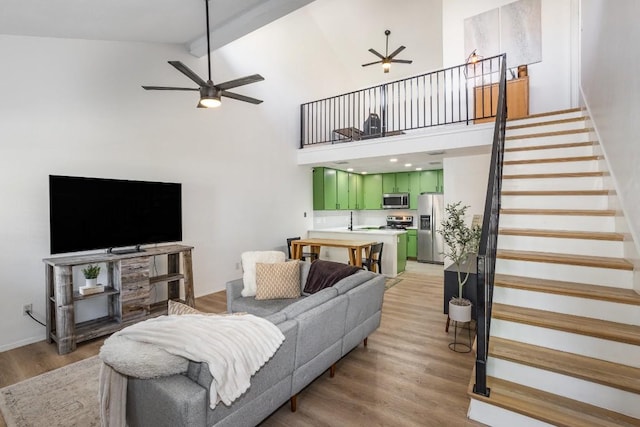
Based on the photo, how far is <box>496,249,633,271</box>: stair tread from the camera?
7.19 feet

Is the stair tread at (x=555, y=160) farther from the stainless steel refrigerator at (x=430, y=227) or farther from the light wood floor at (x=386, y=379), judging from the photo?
the stainless steel refrigerator at (x=430, y=227)

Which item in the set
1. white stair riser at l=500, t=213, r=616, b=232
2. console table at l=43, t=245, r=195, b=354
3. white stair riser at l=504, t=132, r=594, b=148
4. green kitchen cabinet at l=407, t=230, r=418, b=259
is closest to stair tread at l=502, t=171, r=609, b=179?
white stair riser at l=500, t=213, r=616, b=232

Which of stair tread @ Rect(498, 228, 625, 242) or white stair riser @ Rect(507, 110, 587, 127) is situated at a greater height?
white stair riser @ Rect(507, 110, 587, 127)

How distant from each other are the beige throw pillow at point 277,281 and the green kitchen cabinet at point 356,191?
480 cm

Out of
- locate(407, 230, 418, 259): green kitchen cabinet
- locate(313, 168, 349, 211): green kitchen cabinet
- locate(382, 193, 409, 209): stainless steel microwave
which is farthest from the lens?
locate(382, 193, 409, 209): stainless steel microwave

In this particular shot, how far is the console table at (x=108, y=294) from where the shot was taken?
3014 millimetres

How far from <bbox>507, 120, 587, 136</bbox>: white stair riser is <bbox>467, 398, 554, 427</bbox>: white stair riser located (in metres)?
3.42

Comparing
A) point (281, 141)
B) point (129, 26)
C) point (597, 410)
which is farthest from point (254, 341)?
point (281, 141)

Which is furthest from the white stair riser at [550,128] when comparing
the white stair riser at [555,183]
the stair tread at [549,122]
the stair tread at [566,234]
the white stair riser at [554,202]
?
the stair tread at [566,234]

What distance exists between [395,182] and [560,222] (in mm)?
5581

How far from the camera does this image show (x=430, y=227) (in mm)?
7496

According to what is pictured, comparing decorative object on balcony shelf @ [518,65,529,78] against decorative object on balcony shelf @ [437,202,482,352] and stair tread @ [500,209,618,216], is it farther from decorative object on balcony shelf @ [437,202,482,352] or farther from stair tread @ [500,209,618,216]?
stair tread @ [500,209,618,216]

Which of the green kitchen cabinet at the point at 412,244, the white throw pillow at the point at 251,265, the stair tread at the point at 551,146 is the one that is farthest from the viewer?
the green kitchen cabinet at the point at 412,244

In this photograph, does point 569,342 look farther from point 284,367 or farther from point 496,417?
point 284,367
